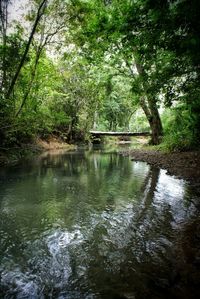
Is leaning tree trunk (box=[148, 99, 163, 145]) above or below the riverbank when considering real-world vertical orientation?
above

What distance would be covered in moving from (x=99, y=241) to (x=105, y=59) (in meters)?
16.3

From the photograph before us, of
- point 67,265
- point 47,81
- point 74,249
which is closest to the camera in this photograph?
point 67,265

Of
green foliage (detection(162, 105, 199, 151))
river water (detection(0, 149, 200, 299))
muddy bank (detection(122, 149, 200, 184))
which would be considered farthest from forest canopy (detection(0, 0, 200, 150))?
river water (detection(0, 149, 200, 299))

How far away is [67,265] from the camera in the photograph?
3637mm

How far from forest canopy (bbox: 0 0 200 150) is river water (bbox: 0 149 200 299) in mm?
3557

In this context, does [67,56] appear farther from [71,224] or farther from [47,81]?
[71,224]

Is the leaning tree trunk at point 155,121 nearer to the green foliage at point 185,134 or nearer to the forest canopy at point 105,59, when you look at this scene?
the forest canopy at point 105,59

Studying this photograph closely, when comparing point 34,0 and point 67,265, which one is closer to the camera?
point 67,265

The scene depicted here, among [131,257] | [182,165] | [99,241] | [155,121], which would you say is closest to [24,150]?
[155,121]

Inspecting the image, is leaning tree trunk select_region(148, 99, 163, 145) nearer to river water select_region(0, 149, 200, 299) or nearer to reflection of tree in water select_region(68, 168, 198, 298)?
river water select_region(0, 149, 200, 299)

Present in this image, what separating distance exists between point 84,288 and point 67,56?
1584cm

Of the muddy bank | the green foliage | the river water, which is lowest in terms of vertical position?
the river water

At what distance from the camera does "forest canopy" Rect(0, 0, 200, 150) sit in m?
6.39

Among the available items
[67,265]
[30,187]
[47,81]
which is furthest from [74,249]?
[47,81]
